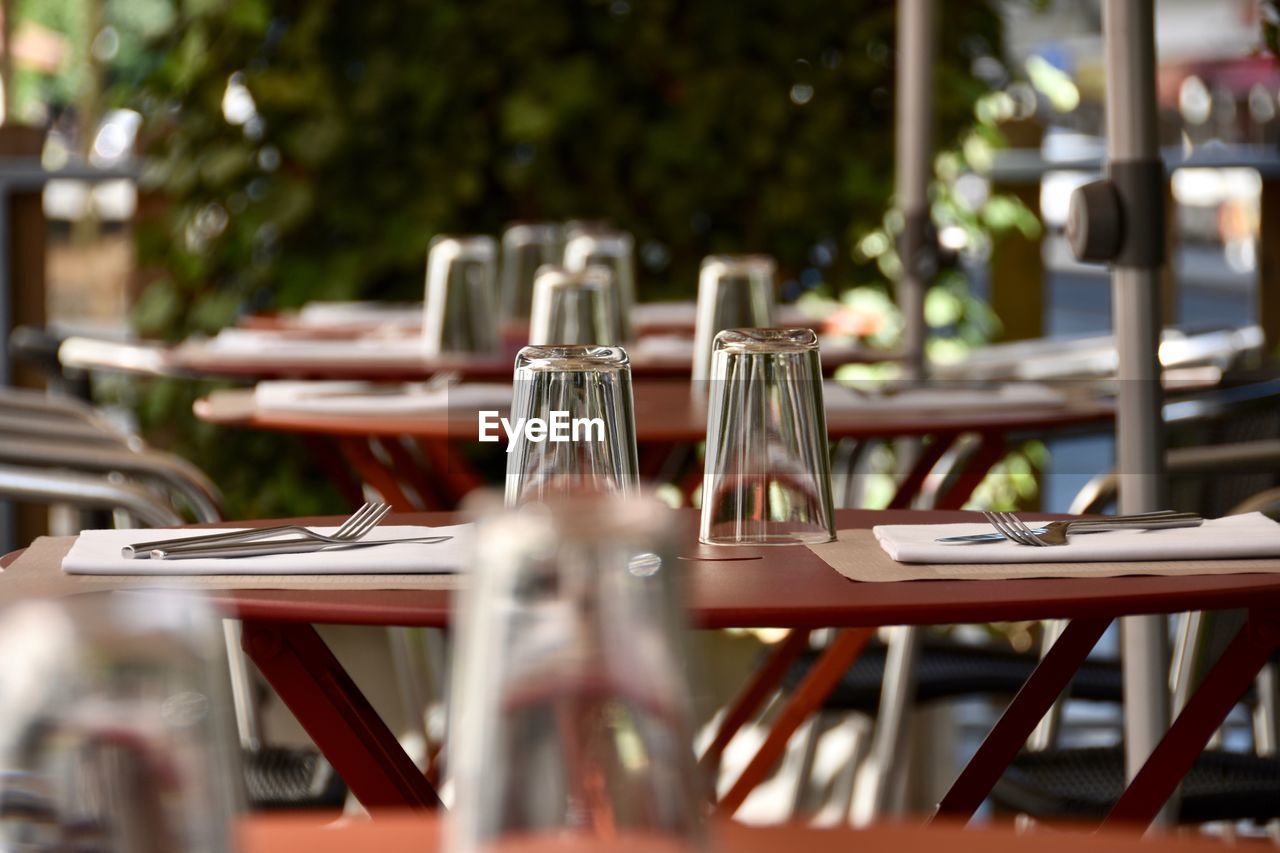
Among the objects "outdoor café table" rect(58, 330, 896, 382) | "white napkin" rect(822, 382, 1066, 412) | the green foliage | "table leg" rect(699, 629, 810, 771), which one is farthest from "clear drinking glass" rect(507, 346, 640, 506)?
the green foliage

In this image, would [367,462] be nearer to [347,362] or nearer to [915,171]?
[347,362]

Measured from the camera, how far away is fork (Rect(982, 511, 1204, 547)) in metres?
1.13

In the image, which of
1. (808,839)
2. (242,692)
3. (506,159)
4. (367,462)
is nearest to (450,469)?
(367,462)

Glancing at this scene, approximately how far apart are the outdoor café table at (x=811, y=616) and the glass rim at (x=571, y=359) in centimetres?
13

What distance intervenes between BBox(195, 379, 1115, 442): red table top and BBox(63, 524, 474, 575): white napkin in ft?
1.97

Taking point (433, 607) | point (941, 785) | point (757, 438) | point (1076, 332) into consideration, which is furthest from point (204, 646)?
point (1076, 332)

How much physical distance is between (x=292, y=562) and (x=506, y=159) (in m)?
3.24

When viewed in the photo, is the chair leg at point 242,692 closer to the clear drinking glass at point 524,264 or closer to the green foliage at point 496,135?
the clear drinking glass at point 524,264

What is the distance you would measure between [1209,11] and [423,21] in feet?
42.2

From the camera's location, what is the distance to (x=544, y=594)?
1.41 ft

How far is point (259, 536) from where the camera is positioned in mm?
1116

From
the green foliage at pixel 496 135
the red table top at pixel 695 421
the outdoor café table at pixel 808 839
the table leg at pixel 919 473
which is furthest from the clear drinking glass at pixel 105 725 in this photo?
the green foliage at pixel 496 135

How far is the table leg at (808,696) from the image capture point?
1.68m

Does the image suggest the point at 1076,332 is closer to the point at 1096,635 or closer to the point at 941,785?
the point at 941,785
